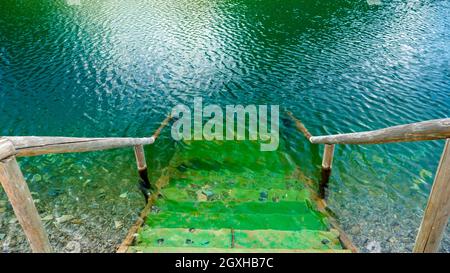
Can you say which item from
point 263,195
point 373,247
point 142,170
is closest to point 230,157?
point 263,195

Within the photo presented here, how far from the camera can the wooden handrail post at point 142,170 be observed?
10734 millimetres

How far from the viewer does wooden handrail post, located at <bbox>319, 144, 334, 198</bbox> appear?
10.7 m

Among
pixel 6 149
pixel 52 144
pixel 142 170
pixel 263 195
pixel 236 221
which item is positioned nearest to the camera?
pixel 6 149

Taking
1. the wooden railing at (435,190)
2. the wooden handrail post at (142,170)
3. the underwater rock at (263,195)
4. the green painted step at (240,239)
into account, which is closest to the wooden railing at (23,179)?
the green painted step at (240,239)

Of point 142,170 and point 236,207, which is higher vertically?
point 236,207

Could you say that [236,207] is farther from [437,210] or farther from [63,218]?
[437,210]

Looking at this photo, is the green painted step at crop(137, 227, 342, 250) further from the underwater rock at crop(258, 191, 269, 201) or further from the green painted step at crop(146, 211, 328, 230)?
the underwater rock at crop(258, 191, 269, 201)

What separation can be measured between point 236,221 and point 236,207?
3.44 ft

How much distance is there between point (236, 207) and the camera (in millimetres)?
9367

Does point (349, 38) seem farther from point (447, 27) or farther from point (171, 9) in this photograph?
point (171, 9)

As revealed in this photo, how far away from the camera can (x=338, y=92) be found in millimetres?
19250

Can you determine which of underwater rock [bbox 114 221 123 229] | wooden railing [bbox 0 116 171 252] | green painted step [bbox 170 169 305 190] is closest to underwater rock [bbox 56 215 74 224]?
underwater rock [bbox 114 221 123 229]
